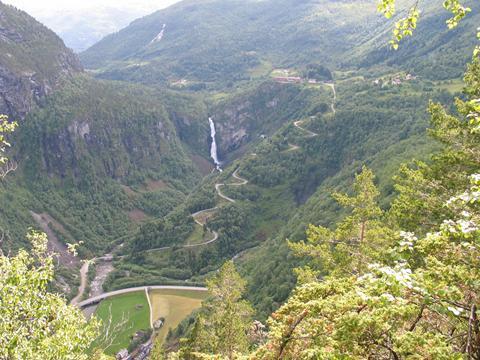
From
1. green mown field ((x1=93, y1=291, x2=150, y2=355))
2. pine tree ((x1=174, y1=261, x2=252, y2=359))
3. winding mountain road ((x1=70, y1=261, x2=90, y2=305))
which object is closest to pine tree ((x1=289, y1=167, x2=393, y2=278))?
pine tree ((x1=174, y1=261, x2=252, y2=359))

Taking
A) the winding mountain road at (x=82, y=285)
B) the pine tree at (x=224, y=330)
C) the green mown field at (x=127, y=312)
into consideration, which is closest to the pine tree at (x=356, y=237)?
the pine tree at (x=224, y=330)

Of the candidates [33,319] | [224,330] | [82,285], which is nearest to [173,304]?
[82,285]

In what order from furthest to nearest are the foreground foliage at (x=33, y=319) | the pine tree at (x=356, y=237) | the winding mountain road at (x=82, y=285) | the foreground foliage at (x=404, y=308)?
1. the winding mountain road at (x=82, y=285)
2. the pine tree at (x=356, y=237)
3. the foreground foliage at (x=33, y=319)
4. the foreground foliage at (x=404, y=308)

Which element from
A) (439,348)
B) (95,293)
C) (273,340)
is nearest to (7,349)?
(273,340)

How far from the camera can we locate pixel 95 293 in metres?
168

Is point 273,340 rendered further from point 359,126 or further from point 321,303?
point 359,126

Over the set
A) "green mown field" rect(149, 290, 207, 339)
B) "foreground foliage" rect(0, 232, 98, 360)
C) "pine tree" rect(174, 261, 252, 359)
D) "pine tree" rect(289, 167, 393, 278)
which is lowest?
"green mown field" rect(149, 290, 207, 339)

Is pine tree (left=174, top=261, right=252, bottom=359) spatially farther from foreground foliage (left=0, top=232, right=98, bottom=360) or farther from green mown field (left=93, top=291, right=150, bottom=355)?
green mown field (left=93, top=291, right=150, bottom=355)

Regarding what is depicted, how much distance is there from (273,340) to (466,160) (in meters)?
17.9

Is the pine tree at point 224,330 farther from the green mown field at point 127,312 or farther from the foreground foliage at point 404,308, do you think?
the green mown field at point 127,312

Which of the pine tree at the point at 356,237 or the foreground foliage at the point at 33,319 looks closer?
the foreground foliage at the point at 33,319

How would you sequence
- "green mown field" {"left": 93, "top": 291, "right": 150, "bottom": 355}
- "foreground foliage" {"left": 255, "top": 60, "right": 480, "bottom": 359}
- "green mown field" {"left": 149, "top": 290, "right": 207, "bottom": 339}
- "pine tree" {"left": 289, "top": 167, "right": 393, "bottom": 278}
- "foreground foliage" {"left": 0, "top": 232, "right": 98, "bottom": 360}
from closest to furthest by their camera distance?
1. "foreground foliage" {"left": 255, "top": 60, "right": 480, "bottom": 359}
2. "foreground foliage" {"left": 0, "top": 232, "right": 98, "bottom": 360}
3. "pine tree" {"left": 289, "top": 167, "right": 393, "bottom": 278}
4. "green mown field" {"left": 93, "top": 291, "right": 150, "bottom": 355}
5. "green mown field" {"left": 149, "top": 290, "right": 207, "bottom": 339}

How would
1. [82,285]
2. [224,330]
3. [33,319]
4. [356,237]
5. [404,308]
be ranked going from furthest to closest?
[82,285]
[224,330]
[356,237]
[33,319]
[404,308]

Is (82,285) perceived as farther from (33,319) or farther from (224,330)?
(33,319)
